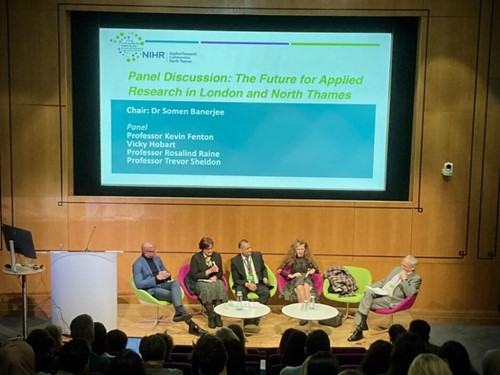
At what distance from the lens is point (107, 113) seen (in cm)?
768

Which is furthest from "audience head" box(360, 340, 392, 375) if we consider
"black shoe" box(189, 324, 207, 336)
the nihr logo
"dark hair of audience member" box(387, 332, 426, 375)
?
the nihr logo

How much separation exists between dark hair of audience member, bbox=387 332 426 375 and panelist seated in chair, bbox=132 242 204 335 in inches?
134

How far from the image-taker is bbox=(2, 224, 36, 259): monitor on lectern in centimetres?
620

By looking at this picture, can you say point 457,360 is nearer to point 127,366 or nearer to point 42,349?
point 127,366

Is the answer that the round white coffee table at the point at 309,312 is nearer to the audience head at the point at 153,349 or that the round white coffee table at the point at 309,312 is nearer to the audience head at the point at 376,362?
the audience head at the point at 376,362

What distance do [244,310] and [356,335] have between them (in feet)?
4.22

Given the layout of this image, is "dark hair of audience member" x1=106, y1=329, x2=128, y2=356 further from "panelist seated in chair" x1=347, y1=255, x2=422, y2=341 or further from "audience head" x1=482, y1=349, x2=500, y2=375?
"panelist seated in chair" x1=347, y1=255, x2=422, y2=341

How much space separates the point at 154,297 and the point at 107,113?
241 centimetres

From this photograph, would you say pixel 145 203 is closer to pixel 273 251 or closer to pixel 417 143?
pixel 273 251

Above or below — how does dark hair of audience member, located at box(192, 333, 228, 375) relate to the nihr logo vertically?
below

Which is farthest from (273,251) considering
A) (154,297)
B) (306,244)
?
(154,297)

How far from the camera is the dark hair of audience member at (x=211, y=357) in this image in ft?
11.7

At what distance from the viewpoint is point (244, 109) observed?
25.1 feet

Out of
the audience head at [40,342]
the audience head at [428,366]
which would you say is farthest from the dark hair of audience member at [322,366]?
the audience head at [40,342]
